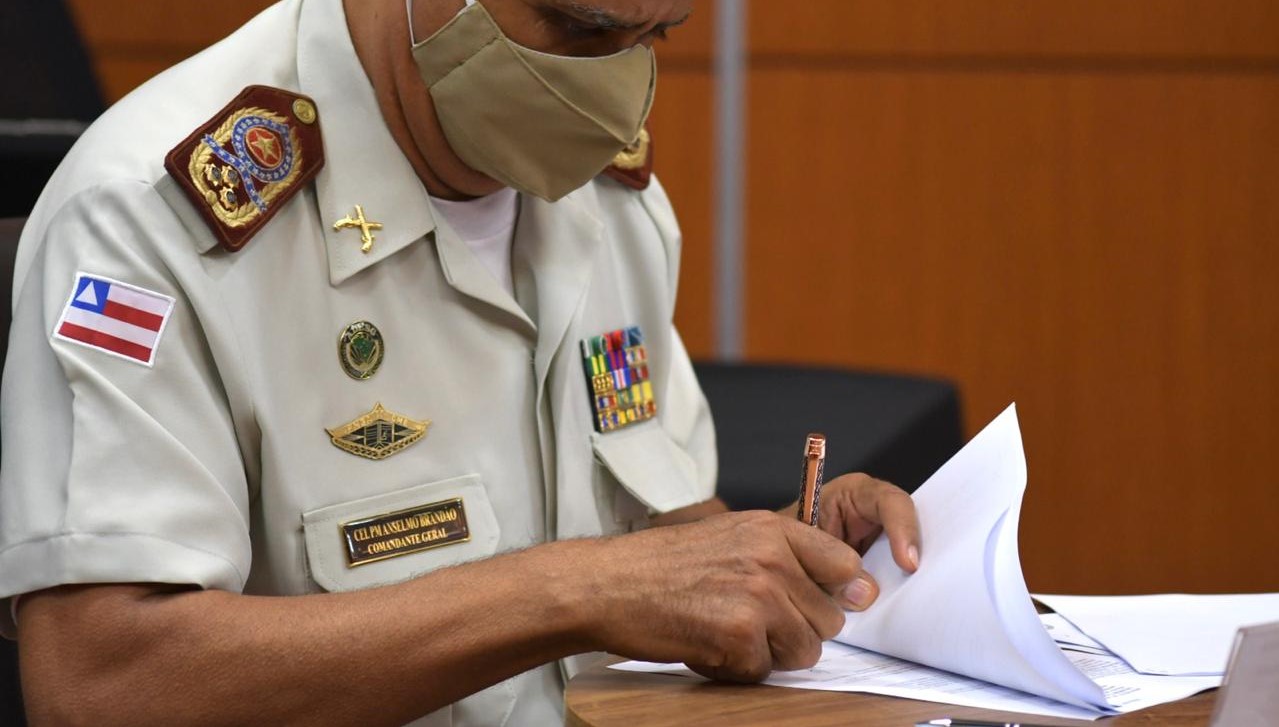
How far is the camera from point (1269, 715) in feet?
2.56

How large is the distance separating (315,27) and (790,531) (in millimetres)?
544

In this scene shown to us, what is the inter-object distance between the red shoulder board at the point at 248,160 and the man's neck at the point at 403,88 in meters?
0.06

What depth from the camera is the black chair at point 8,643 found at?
1.16m

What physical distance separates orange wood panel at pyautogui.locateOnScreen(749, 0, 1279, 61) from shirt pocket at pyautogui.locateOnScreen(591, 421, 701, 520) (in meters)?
2.01

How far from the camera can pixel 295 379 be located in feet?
3.63

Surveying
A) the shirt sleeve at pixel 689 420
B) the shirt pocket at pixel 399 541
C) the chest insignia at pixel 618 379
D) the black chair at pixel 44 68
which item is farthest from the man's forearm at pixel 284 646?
the black chair at pixel 44 68

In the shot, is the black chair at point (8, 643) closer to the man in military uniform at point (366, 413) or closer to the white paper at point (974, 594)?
the man in military uniform at point (366, 413)

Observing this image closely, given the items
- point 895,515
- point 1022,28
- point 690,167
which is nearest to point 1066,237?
point 1022,28

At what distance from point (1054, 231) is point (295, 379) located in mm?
2420

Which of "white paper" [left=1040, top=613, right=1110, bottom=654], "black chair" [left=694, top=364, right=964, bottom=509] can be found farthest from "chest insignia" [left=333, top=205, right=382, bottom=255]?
"black chair" [left=694, top=364, right=964, bottom=509]

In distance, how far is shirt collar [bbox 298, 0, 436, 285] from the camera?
1.17 metres

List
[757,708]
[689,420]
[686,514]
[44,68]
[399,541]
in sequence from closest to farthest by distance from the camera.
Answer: [757,708]
[399,541]
[686,514]
[689,420]
[44,68]

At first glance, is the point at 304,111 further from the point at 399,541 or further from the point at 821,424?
the point at 821,424

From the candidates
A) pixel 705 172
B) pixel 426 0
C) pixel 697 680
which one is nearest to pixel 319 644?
pixel 697 680
